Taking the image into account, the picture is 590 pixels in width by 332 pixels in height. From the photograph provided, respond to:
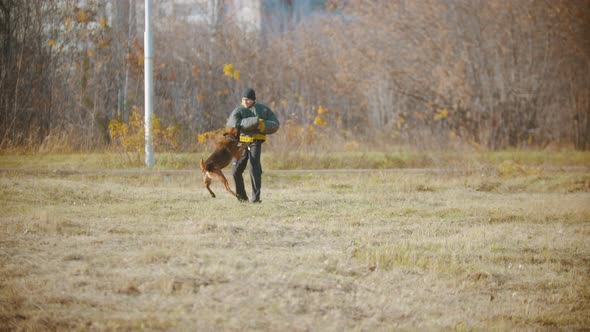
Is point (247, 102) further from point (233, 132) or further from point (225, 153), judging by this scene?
point (225, 153)

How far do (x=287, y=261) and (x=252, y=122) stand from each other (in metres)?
4.16

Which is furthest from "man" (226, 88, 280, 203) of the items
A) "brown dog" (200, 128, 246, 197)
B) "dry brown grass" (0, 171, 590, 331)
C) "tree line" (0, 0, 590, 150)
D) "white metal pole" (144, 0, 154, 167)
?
"tree line" (0, 0, 590, 150)

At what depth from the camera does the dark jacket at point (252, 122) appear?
40.7 ft

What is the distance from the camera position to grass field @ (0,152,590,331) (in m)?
6.79

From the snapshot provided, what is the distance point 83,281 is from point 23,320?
1048 mm

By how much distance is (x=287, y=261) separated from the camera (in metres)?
8.55

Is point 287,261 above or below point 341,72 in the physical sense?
below

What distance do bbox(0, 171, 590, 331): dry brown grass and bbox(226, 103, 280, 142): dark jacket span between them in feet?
3.70

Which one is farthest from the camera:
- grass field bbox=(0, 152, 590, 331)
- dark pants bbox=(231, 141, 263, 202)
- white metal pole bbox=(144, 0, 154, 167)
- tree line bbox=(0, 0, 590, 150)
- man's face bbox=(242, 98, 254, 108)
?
tree line bbox=(0, 0, 590, 150)

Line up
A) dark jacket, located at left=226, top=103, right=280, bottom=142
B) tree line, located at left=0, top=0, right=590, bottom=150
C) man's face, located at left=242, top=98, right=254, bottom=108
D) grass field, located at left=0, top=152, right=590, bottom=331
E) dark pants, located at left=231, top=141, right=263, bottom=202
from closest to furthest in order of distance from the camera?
grass field, located at left=0, top=152, right=590, bottom=331
dark jacket, located at left=226, top=103, right=280, bottom=142
man's face, located at left=242, top=98, right=254, bottom=108
dark pants, located at left=231, top=141, right=263, bottom=202
tree line, located at left=0, top=0, right=590, bottom=150

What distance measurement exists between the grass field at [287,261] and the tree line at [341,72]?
978 centimetres

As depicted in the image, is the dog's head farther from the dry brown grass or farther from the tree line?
the tree line

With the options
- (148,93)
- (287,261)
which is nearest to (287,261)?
(287,261)

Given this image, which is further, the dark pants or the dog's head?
the dark pants
